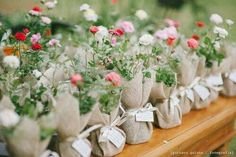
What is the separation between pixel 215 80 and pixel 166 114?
494mm

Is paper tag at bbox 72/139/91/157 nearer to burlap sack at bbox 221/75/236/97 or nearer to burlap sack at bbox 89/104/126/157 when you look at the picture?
burlap sack at bbox 89/104/126/157

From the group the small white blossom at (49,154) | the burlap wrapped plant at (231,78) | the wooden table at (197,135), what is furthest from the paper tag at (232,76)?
the small white blossom at (49,154)

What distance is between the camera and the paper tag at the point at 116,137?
1518mm

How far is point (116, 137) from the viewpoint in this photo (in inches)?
60.8

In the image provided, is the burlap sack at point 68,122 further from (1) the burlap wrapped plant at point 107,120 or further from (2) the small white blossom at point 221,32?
(2) the small white blossom at point 221,32

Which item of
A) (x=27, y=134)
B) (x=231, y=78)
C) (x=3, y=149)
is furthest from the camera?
(x=231, y=78)

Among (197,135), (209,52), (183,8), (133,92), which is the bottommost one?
(197,135)

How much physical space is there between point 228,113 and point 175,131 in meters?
0.45

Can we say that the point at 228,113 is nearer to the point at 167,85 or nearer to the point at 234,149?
the point at 167,85

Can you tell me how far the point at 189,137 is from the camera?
182 cm

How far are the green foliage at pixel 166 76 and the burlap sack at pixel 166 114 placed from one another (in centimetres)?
10

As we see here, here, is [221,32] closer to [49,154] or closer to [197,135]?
[197,135]

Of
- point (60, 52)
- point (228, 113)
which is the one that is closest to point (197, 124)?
point (228, 113)

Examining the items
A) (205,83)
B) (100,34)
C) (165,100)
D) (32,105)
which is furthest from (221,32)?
(32,105)
